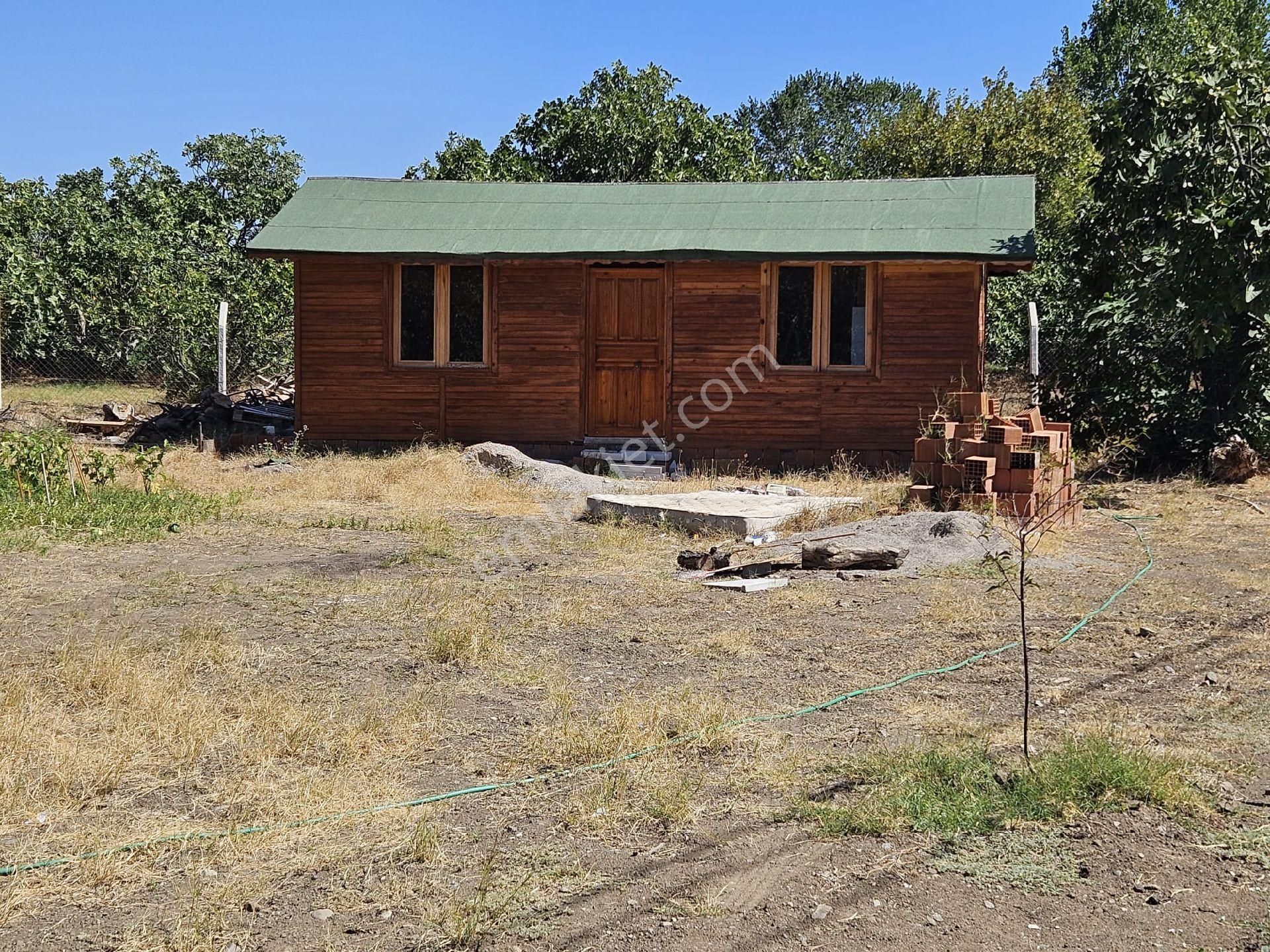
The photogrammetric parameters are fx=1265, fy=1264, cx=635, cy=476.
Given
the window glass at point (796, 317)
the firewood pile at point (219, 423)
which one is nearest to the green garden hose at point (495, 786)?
the window glass at point (796, 317)

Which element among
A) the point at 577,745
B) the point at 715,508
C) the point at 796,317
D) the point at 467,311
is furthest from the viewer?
the point at 467,311

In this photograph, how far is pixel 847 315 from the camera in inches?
644

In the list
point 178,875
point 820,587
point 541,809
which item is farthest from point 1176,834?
point 820,587

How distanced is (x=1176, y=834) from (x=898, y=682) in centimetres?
209

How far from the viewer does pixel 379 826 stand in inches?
178

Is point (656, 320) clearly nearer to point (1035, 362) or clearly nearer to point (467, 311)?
point (467, 311)

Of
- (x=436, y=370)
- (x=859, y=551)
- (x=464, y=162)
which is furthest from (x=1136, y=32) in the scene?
(x=859, y=551)

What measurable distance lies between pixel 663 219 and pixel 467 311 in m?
2.96

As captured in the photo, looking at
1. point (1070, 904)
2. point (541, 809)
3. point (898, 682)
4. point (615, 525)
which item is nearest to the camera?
point (1070, 904)

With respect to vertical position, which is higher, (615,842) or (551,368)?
(551,368)

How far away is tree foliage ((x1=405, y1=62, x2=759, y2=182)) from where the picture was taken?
30.4 meters

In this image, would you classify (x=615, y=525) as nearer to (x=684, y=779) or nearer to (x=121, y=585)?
(x=121, y=585)

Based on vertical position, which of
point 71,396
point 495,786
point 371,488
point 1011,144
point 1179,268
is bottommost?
point 495,786

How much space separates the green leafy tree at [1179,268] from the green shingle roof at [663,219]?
4.35 ft
